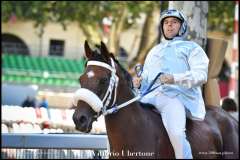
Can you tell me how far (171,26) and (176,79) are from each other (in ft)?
2.36

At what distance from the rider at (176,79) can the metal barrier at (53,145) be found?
0.96 meters

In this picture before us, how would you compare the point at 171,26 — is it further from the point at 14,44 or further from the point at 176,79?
the point at 14,44

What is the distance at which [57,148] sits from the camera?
7.01 meters

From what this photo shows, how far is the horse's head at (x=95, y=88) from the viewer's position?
526 centimetres

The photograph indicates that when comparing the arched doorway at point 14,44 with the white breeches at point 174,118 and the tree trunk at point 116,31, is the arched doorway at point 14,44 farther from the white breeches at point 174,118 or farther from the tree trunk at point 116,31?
the white breeches at point 174,118

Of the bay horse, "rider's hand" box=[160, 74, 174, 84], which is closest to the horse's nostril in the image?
the bay horse

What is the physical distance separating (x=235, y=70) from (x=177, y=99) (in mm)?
15896

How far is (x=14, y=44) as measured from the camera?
46.1 meters

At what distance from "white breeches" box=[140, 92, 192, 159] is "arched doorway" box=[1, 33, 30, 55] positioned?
39851mm

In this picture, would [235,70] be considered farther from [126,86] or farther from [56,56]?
[56,56]

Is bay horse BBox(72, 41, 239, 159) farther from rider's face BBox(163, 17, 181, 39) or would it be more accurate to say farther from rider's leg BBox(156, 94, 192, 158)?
rider's face BBox(163, 17, 181, 39)

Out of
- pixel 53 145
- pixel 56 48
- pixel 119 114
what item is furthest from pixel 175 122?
pixel 56 48

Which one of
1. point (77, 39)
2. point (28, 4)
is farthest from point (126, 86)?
point (77, 39)

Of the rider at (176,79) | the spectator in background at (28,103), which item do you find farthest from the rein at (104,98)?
the spectator in background at (28,103)
